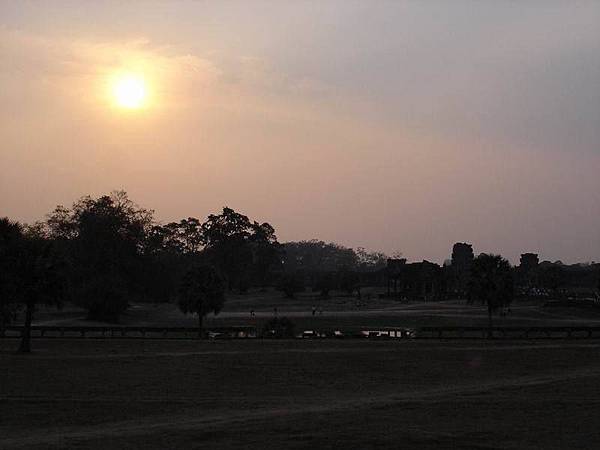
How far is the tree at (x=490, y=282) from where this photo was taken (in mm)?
74188

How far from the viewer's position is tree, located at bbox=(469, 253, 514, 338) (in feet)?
243

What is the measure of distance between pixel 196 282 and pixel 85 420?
49512 millimetres

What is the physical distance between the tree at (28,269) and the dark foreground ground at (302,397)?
12.2 ft

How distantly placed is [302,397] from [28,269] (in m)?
29.6

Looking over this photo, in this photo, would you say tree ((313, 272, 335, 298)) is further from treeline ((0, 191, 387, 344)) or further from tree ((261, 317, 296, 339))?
tree ((261, 317, 296, 339))

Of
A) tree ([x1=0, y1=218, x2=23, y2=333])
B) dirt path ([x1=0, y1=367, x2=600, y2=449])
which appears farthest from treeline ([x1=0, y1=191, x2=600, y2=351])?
dirt path ([x1=0, y1=367, x2=600, y2=449])

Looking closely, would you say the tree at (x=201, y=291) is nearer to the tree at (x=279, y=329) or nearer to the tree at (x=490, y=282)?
the tree at (x=279, y=329)

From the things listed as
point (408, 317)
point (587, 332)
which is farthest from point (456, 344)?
point (408, 317)

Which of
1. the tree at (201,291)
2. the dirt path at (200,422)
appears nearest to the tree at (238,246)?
the tree at (201,291)

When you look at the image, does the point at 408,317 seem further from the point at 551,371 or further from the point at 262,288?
the point at 262,288

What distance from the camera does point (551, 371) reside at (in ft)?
128

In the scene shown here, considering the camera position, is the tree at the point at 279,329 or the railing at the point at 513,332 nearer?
the railing at the point at 513,332

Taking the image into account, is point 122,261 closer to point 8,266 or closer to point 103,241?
point 103,241

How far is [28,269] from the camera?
53469mm
